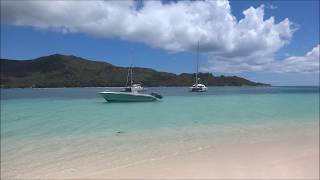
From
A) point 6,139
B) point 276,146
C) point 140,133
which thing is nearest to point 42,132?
point 6,139

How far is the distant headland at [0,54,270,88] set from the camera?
1949 millimetres

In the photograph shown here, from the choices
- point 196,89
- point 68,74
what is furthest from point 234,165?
point 68,74

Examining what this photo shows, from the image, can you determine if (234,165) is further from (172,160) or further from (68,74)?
(68,74)

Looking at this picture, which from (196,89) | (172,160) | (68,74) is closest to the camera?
(68,74)

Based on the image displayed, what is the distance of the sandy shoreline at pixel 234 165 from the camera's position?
22.9 feet

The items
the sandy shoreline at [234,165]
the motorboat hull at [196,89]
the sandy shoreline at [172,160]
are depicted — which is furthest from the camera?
the sandy shoreline at [172,160]

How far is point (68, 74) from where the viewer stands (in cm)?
212

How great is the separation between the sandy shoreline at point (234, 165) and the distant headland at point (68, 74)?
4941 millimetres

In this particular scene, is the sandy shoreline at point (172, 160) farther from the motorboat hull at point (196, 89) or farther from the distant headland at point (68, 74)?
the distant headland at point (68, 74)

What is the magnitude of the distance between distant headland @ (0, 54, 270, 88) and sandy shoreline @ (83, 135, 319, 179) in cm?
494

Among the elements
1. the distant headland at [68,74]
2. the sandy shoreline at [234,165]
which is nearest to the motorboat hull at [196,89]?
the distant headland at [68,74]

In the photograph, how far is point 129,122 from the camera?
16562mm

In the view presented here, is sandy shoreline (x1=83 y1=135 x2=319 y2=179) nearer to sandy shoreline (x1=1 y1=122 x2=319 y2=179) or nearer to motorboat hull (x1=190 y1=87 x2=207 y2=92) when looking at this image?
sandy shoreline (x1=1 y1=122 x2=319 y2=179)

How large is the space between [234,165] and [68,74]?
250 inches
